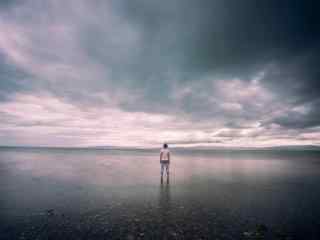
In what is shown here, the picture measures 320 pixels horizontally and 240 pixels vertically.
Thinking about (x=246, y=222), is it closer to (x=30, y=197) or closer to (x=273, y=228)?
(x=273, y=228)

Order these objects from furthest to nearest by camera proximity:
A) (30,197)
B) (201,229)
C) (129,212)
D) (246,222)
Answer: (30,197)
(129,212)
(246,222)
(201,229)

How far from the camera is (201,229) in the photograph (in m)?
8.42

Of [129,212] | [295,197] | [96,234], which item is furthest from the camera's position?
[295,197]

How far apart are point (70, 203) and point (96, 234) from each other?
5822 mm

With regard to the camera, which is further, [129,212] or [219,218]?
[129,212]

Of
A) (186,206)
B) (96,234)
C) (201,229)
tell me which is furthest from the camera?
(186,206)

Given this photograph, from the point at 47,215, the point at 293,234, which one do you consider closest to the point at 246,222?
the point at 293,234

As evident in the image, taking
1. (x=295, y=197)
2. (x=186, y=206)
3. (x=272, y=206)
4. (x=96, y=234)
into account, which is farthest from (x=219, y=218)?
(x=295, y=197)

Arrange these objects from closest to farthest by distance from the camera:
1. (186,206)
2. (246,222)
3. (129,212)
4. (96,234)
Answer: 1. (96,234)
2. (246,222)
3. (129,212)
4. (186,206)

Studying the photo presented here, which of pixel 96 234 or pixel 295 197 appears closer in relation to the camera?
pixel 96 234

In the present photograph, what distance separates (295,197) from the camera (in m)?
14.6

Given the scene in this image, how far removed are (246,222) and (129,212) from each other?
22.5 ft

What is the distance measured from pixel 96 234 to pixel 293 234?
946cm

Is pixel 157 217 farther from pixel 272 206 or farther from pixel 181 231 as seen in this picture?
pixel 272 206
